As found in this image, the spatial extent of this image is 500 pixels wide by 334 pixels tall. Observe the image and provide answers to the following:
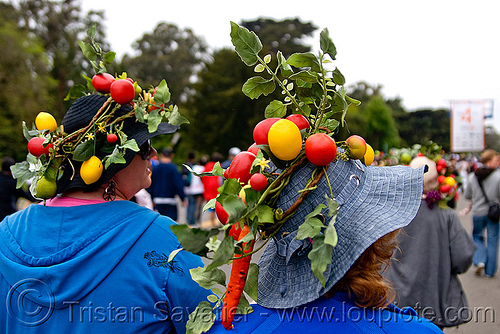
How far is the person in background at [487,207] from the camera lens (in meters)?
5.95

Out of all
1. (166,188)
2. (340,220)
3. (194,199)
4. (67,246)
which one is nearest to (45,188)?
(67,246)

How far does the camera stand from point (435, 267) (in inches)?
118

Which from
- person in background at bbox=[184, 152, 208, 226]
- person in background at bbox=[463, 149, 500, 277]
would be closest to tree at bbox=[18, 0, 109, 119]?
person in background at bbox=[184, 152, 208, 226]

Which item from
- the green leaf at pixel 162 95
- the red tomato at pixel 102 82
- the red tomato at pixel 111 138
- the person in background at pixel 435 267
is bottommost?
the person in background at pixel 435 267

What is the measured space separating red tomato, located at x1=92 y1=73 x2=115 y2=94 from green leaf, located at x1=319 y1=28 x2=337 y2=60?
109 cm

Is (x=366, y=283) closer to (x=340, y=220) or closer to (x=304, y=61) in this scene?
(x=340, y=220)

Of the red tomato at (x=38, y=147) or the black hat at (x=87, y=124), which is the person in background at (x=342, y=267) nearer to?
the black hat at (x=87, y=124)

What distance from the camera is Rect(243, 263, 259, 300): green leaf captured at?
1223 mm

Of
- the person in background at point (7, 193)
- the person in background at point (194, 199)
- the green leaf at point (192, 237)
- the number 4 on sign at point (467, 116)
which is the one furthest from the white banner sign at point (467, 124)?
the green leaf at point (192, 237)

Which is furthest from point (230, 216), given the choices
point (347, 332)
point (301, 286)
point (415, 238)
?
point (415, 238)

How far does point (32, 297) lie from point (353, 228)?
117 cm

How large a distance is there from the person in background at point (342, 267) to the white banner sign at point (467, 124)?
15.2 m

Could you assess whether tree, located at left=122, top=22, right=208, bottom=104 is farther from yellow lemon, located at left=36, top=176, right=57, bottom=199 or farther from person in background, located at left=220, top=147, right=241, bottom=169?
yellow lemon, located at left=36, top=176, right=57, bottom=199

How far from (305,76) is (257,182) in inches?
13.8
